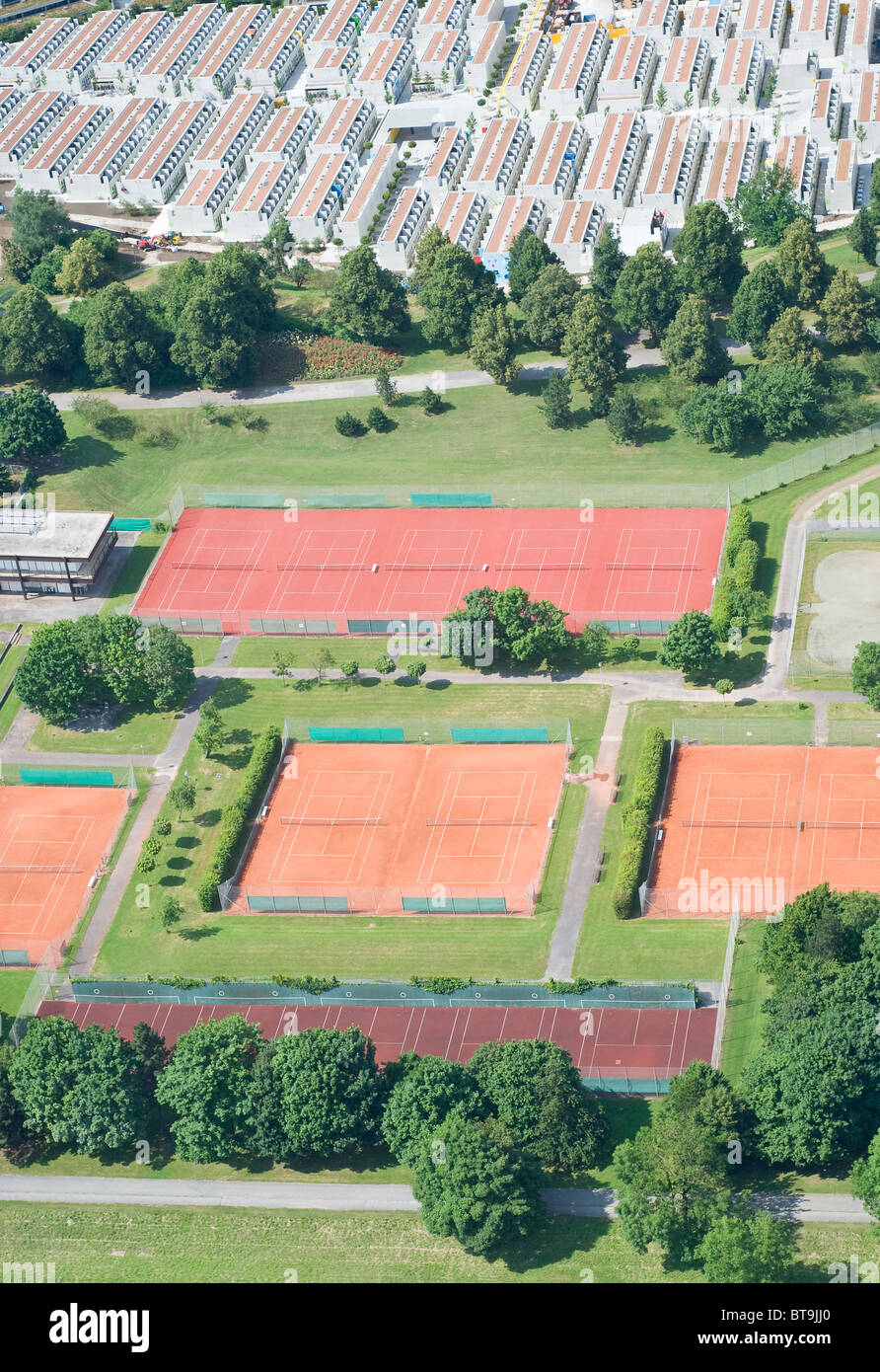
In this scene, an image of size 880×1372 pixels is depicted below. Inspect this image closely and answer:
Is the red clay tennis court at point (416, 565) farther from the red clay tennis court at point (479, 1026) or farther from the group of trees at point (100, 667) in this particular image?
the red clay tennis court at point (479, 1026)

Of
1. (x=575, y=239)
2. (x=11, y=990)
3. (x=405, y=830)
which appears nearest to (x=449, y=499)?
(x=575, y=239)

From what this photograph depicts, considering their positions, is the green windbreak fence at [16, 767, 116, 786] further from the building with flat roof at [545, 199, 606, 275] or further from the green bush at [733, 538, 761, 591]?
the building with flat roof at [545, 199, 606, 275]

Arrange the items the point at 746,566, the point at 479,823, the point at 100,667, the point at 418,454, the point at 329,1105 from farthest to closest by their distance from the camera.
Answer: the point at 418,454, the point at 746,566, the point at 100,667, the point at 479,823, the point at 329,1105

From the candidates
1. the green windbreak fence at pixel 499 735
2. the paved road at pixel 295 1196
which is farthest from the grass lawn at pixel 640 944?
the paved road at pixel 295 1196

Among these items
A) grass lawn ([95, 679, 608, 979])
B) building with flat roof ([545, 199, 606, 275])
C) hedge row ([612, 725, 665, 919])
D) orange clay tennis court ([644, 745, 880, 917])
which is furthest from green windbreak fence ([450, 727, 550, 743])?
building with flat roof ([545, 199, 606, 275])

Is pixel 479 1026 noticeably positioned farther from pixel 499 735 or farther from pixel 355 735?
pixel 355 735

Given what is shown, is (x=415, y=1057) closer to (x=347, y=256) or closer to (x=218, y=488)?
(x=218, y=488)
